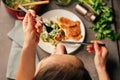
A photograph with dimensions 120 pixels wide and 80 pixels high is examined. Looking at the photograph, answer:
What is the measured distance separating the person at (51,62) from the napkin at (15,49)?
0.15 m

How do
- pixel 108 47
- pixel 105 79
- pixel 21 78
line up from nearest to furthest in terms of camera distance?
1. pixel 21 78
2. pixel 105 79
3. pixel 108 47

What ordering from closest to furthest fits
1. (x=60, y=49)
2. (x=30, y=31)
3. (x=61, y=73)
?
(x=61, y=73)
(x=30, y=31)
(x=60, y=49)

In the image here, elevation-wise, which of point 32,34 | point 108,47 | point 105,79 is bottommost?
point 105,79

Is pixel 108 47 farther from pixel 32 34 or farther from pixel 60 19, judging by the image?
pixel 32 34

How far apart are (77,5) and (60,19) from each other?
99mm

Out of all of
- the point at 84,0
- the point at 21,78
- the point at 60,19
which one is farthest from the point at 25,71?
the point at 84,0

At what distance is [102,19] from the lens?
4.46 feet

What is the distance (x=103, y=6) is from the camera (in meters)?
1.40

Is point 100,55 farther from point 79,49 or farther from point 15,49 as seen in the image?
point 15,49

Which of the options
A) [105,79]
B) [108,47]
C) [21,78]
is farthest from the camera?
[108,47]

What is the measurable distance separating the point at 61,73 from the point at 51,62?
5cm

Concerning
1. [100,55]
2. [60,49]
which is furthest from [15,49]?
[100,55]

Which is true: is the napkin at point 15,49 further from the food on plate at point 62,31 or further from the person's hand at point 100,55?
the person's hand at point 100,55

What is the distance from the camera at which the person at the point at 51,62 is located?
3.06 ft
